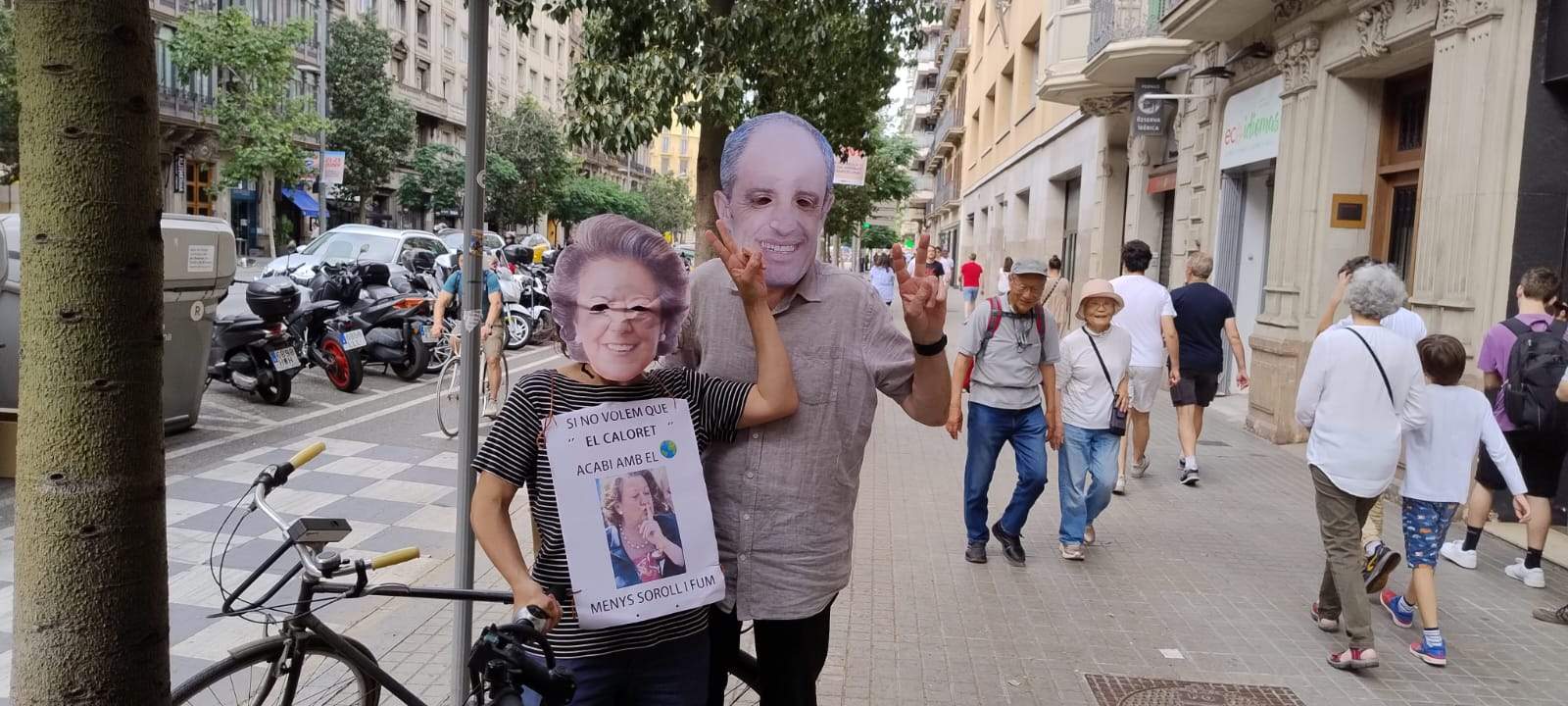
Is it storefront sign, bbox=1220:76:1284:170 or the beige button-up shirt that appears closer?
the beige button-up shirt

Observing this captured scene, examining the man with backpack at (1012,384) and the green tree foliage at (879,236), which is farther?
the green tree foliage at (879,236)

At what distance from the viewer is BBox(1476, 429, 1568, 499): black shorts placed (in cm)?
626

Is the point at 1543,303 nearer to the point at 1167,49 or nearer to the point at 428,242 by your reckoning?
the point at 1167,49

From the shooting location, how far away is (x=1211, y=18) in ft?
41.1

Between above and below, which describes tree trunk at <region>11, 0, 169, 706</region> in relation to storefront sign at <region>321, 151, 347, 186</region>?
below

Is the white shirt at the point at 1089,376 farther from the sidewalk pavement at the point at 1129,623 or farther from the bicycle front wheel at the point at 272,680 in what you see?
the bicycle front wheel at the point at 272,680

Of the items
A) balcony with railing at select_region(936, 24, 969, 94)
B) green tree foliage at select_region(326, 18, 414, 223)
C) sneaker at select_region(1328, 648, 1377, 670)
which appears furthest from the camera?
balcony with railing at select_region(936, 24, 969, 94)

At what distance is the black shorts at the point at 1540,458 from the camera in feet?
20.5

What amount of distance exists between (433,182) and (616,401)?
45735mm

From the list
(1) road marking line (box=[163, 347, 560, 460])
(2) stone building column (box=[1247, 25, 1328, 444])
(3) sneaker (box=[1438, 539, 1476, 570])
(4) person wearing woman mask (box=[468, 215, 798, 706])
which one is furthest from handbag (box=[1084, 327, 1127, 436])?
(2) stone building column (box=[1247, 25, 1328, 444])

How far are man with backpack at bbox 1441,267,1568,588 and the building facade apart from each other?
4.50 feet

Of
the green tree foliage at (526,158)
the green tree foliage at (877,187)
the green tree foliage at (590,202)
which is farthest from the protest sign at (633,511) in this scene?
the green tree foliage at (590,202)

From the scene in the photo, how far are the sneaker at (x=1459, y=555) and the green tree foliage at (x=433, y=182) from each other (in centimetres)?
4135

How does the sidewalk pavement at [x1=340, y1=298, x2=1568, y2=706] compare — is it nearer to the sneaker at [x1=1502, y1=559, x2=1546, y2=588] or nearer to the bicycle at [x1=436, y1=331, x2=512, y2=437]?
the sneaker at [x1=1502, y1=559, x2=1546, y2=588]
